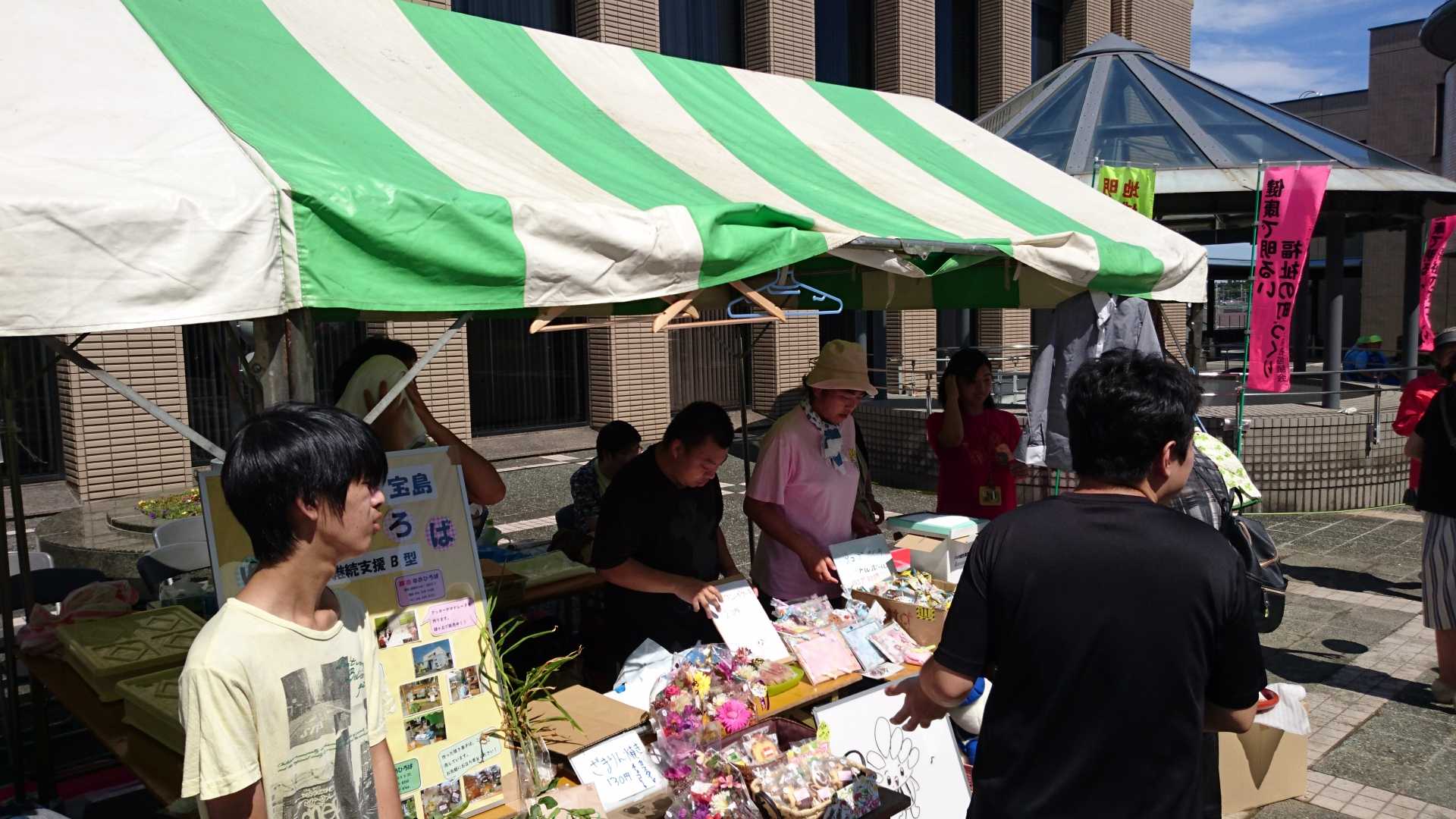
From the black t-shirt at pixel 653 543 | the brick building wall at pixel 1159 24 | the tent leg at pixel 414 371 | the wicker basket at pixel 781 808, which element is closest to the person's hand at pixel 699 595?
the black t-shirt at pixel 653 543

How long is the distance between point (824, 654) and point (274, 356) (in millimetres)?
2290

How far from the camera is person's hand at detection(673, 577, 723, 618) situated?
364 cm

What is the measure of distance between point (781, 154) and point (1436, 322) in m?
30.9

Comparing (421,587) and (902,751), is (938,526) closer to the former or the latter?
(902,751)

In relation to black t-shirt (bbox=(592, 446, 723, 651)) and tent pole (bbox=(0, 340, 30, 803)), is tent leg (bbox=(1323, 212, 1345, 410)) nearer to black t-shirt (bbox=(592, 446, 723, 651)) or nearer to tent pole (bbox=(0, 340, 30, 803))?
black t-shirt (bbox=(592, 446, 723, 651))

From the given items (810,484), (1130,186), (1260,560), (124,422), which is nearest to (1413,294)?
(1130,186)

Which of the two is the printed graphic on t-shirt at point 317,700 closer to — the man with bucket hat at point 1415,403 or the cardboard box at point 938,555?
the cardboard box at point 938,555

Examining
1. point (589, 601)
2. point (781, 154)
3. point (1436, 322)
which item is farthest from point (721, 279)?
point (1436, 322)

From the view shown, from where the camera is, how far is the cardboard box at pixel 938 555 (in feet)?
15.5

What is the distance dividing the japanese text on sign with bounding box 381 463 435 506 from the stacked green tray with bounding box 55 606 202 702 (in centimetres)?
96

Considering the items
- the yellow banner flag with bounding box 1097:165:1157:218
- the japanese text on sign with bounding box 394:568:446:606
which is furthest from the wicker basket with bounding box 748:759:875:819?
the yellow banner flag with bounding box 1097:165:1157:218

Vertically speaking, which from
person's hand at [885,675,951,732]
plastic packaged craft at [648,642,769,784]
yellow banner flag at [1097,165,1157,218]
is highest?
yellow banner flag at [1097,165,1157,218]

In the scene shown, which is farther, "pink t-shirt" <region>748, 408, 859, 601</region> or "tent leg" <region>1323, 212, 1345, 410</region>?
"tent leg" <region>1323, 212, 1345, 410</region>

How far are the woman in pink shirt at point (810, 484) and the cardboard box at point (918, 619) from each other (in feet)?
0.89
